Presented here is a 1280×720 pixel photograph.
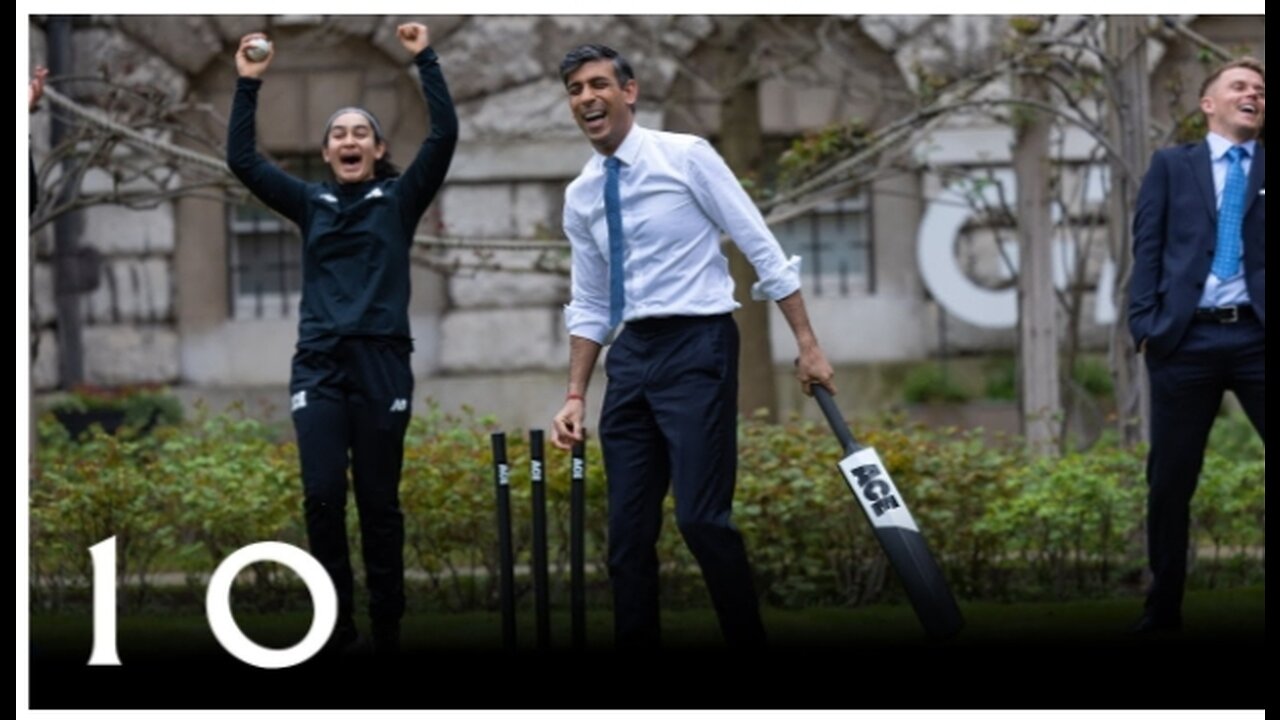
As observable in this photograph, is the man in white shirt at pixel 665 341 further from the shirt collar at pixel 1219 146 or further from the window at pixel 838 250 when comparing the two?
the window at pixel 838 250

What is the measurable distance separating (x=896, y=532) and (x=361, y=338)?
1.85 metres

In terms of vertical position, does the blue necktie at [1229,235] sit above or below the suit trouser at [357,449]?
above

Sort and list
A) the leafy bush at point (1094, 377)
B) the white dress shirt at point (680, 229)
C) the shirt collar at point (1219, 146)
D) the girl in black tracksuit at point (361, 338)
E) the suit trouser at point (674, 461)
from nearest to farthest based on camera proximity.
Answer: the suit trouser at point (674, 461), the white dress shirt at point (680, 229), the girl in black tracksuit at point (361, 338), the shirt collar at point (1219, 146), the leafy bush at point (1094, 377)

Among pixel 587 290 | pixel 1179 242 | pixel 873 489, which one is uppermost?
pixel 1179 242

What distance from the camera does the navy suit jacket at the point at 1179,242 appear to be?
8.27m

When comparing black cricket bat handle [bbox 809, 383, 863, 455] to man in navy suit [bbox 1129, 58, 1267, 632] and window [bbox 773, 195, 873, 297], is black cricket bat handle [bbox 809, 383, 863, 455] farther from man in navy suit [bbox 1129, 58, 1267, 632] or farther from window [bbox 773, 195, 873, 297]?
window [bbox 773, 195, 873, 297]

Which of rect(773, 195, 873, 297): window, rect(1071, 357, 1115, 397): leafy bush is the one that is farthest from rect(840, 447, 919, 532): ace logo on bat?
rect(773, 195, 873, 297): window

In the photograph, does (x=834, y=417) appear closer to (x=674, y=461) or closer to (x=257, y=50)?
(x=674, y=461)

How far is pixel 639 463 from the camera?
7484mm

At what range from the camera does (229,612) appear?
779cm

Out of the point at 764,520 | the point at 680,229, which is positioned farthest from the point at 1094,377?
the point at 680,229

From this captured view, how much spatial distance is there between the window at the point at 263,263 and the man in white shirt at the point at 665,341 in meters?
11.2

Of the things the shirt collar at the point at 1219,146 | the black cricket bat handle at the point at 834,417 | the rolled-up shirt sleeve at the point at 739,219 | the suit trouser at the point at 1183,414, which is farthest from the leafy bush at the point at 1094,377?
the rolled-up shirt sleeve at the point at 739,219

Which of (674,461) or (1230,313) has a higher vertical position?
(1230,313)
